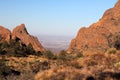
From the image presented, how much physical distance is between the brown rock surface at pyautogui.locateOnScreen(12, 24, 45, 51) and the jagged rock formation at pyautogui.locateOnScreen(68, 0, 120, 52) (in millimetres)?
13887

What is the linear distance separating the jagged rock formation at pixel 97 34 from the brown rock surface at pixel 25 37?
45.6 feet

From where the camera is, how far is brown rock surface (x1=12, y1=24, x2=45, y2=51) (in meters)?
93.0

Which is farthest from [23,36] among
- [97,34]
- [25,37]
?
[97,34]

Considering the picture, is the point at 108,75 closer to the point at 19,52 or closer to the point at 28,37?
the point at 19,52

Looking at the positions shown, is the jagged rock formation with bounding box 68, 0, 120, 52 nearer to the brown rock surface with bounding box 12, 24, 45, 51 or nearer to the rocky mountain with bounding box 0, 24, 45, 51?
the brown rock surface with bounding box 12, 24, 45, 51

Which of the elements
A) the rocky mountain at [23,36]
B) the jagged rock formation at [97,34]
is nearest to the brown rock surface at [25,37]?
the rocky mountain at [23,36]

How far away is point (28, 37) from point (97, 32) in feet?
89.8

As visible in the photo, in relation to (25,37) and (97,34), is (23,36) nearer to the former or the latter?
(25,37)

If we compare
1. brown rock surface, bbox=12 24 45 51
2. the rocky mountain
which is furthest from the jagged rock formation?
the rocky mountain

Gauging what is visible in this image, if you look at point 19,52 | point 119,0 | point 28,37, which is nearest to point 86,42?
point 28,37

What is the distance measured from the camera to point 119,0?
134 metres

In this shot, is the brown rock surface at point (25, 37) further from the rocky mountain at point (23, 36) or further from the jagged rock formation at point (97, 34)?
the jagged rock formation at point (97, 34)

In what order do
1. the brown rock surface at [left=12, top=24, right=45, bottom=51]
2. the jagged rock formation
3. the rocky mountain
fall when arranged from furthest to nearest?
the jagged rock formation
the brown rock surface at [left=12, top=24, right=45, bottom=51]
the rocky mountain

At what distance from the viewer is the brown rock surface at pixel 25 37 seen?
305 feet
